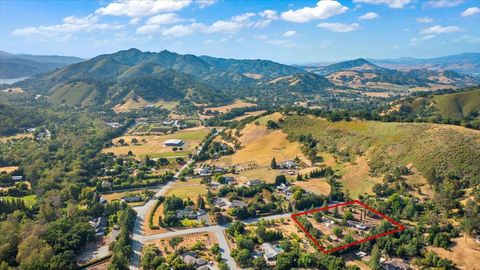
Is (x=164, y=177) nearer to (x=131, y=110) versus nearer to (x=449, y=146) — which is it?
(x=449, y=146)

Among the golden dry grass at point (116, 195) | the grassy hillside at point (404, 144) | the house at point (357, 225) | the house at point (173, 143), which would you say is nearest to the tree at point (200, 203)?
the golden dry grass at point (116, 195)

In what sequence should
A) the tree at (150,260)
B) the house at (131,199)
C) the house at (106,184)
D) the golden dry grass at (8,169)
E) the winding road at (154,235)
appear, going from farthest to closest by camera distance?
1. the golden dry grass at (8,169)
2. the house at (106,184)
3. the house at (131,199)
4. the winding road at (154,235)
5. the tree at (150,260)

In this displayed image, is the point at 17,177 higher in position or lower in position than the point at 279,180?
higher

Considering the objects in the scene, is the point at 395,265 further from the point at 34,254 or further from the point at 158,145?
the point at 158,145

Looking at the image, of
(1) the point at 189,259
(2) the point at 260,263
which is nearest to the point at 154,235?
(1) the point at 189,259

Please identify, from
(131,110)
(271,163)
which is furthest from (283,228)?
(131,110)

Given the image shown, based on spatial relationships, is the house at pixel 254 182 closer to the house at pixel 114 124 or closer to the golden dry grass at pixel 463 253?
the golden dry grass at pixel 463 253
